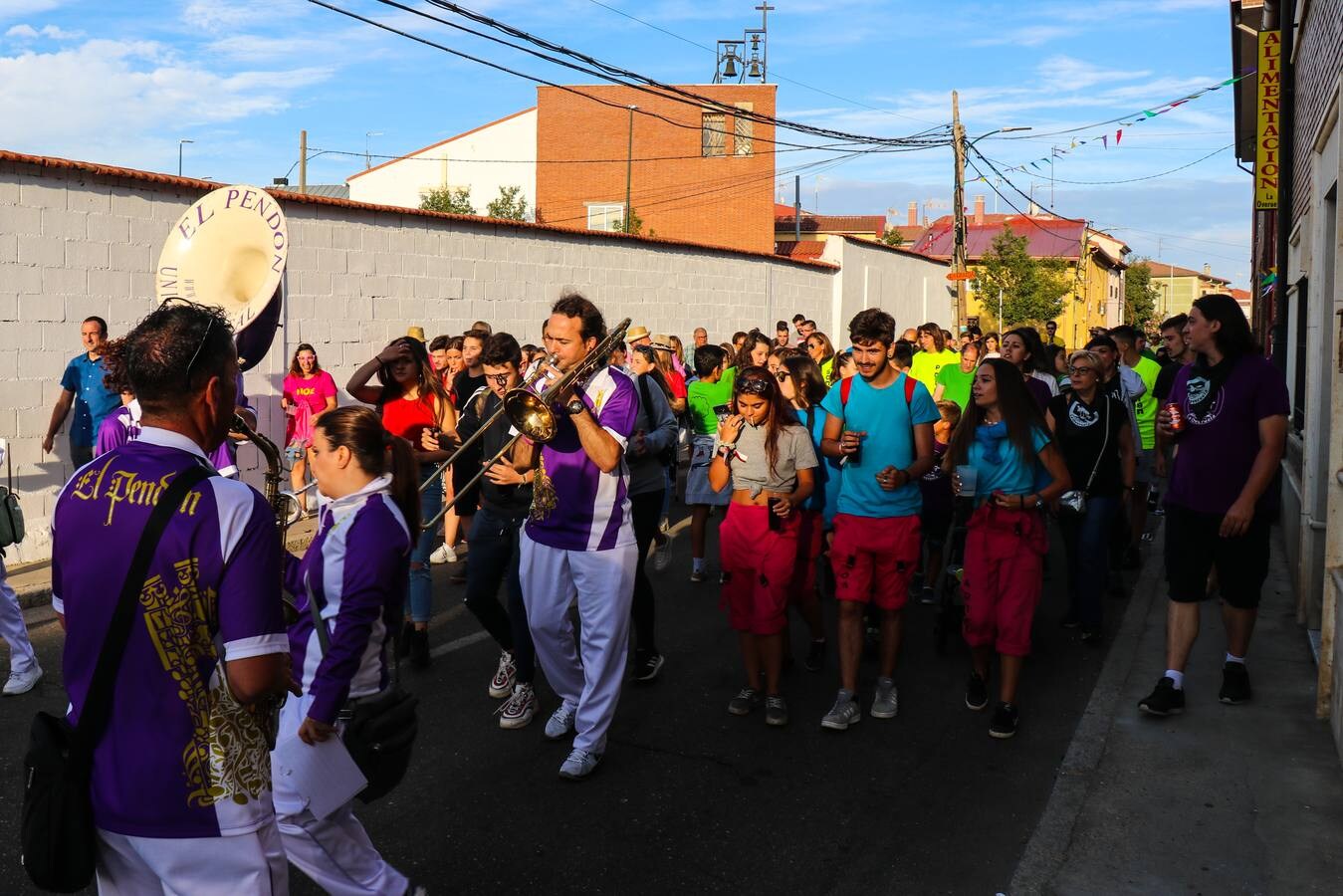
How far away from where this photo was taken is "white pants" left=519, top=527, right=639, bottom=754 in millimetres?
4996

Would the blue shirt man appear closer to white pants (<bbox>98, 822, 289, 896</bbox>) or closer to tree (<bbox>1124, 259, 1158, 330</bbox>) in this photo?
white pants (<bbox>98, 822, 289, 896</bbox>)

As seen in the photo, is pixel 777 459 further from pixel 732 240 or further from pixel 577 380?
pixel 732 240

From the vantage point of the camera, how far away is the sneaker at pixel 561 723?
17.8ft

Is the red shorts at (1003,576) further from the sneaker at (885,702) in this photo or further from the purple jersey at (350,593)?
the purple jersey at (350,593)

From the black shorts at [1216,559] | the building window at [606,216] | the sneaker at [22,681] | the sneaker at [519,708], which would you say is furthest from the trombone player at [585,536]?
the building window at [606,216]

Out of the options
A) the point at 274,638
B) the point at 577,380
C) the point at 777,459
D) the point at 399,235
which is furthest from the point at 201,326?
the point at 399,235

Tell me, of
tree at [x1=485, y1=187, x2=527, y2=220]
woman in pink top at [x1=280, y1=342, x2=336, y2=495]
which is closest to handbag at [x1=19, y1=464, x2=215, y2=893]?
woman in pink top at [x1=280, y1=342, x2=336, y2=495]

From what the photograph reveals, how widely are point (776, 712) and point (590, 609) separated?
1.18 meters

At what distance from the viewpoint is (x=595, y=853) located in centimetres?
430

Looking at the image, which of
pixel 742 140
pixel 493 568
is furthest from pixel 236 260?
pixel 742 140

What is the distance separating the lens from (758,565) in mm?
5637

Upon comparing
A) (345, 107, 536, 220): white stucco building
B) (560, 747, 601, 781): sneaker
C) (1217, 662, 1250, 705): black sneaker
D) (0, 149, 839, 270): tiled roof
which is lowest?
(560, 747, 601, 781): sneaker

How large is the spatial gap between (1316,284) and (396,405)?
579 cm

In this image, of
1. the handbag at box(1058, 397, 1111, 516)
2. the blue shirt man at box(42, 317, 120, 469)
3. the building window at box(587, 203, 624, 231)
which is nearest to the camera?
the handbag at box(1058, 397, 1111, 516)
